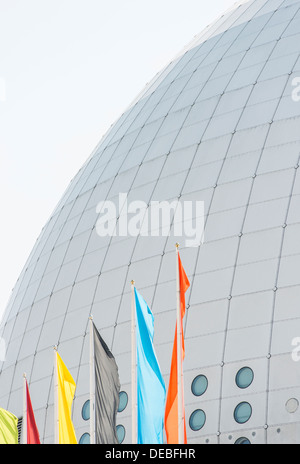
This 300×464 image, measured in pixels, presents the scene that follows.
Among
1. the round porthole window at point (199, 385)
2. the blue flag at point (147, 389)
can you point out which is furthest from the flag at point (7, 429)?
the round porthole window at point (199, 385)

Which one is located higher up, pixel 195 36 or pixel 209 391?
pixel 195 36

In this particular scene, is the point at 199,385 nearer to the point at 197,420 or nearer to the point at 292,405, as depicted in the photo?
the point at 197,420

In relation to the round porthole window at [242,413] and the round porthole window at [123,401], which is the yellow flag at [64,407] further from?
the round porthole window at [242,413]

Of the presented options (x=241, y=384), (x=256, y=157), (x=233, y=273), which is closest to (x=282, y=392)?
(x=241, y=384)

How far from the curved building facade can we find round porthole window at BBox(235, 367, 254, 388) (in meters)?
0.03

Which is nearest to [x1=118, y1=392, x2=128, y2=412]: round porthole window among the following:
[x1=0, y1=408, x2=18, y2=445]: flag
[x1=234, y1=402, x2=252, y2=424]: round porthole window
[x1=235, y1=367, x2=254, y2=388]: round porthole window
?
[x1=235, y1=367, x2=254, y2=388]: round porthole window

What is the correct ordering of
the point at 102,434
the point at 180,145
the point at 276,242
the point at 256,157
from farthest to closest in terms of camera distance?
the point at 180,145 < the point at 256,157 < the point at 276,242 < the point at 102,434

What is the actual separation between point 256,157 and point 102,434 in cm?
1050

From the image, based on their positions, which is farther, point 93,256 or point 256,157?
point 93,256

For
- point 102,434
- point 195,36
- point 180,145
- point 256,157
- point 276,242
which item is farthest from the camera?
point 195,36

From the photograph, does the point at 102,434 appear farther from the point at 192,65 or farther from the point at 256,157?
the point at 192,65

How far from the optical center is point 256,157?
112ft

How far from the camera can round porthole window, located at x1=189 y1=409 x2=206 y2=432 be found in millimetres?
30281

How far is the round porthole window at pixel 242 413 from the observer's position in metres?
29.5
